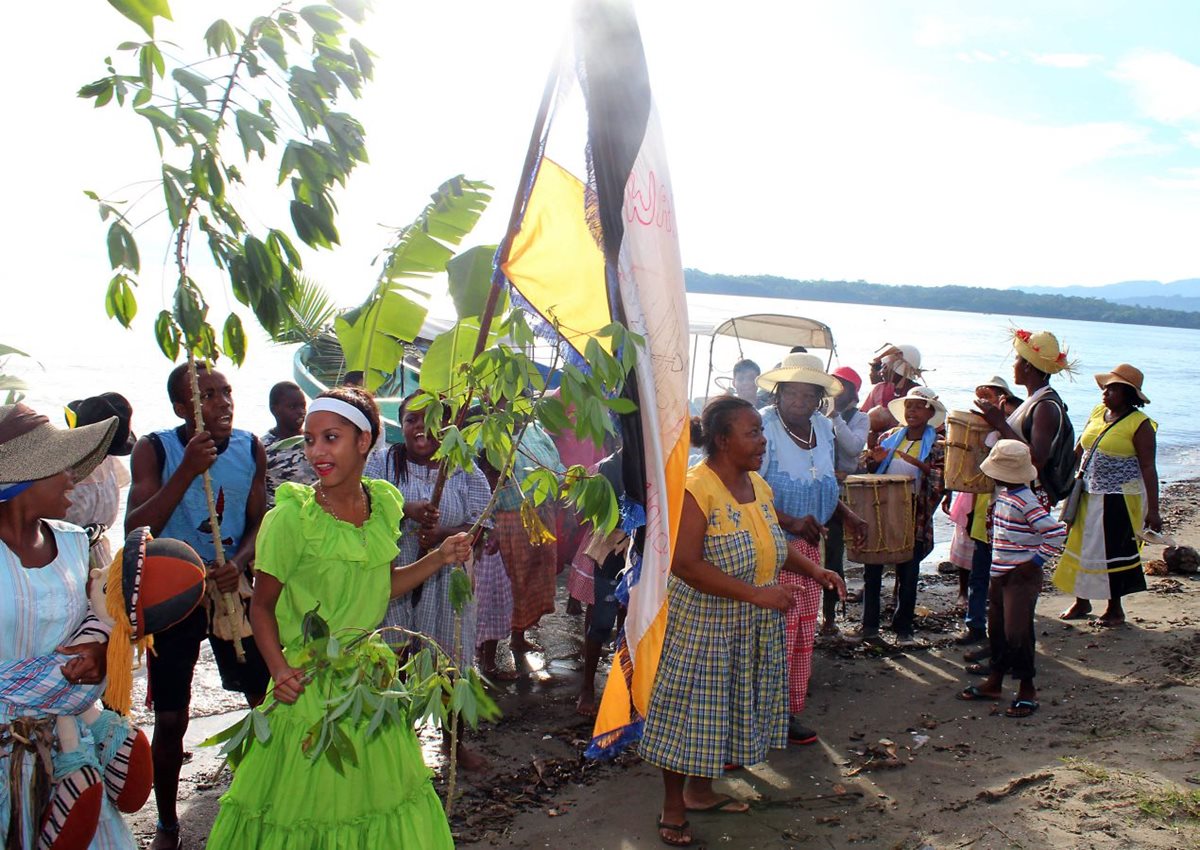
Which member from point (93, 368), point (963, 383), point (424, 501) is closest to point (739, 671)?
point (424, 501)

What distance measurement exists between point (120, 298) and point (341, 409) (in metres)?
0.68

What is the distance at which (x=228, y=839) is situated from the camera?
2.83 meters

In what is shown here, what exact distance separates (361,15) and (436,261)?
2497 mm

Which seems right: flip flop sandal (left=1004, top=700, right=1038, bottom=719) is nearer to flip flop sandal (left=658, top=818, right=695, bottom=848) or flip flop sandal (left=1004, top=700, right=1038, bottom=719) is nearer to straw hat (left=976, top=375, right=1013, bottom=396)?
flip flop sandal (left=658, top=818, right=695, bottom=848)

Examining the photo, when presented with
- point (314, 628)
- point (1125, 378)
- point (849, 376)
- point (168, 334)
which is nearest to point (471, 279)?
point (168, 334)

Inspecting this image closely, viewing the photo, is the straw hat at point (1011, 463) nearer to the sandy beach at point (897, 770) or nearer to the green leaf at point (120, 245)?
the sandy beach at point (897, 770)

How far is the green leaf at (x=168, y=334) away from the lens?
9.36 feet

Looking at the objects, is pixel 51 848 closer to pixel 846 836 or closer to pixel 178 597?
pixel 178 597

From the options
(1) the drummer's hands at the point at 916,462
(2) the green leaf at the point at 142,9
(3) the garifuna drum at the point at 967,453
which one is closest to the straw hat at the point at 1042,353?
(3) the garifuna drum at the point at 967,453

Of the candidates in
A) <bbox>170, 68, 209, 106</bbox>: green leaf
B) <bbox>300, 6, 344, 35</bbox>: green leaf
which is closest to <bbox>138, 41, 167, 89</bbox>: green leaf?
<bbox>170, 68, 209, 106</bbox>: green leaf

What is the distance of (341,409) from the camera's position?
9.82 ft

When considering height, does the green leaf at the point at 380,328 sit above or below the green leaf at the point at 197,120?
below

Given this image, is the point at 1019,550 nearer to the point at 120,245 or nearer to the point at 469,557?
the point at 469,557

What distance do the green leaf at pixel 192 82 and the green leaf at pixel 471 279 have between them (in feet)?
6.03
